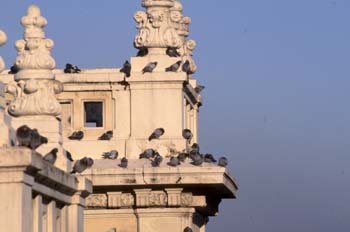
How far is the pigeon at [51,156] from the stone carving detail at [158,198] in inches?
1039

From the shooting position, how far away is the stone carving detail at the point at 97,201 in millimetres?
83188

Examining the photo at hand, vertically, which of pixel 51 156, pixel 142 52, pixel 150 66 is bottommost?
pixel 51 156

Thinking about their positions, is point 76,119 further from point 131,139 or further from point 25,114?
point 25,114

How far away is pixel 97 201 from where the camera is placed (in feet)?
274

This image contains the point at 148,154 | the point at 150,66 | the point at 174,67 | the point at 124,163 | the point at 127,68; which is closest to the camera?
the point at 124,163

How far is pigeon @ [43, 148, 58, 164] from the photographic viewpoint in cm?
5450

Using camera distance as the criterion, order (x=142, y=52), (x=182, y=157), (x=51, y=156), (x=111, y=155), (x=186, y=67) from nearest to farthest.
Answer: (x=51, y=156), (x=182, y=157), (x=111, y=155), (x=142, y=52), (x=186, y=67)

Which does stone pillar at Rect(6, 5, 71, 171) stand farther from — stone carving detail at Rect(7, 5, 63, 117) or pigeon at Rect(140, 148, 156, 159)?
pigeon at Rect(140, 148, 156, 159)

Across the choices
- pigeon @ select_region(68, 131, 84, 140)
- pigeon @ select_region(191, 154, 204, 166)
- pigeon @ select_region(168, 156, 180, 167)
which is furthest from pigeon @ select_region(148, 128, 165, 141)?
pigeon @ select_region(168, 156, 180, 167)

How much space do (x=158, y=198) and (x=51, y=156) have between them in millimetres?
28006

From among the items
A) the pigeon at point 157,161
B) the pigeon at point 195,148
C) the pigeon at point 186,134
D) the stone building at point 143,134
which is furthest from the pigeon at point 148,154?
the pigeon at point 186,134

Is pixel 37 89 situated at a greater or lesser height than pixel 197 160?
lesser

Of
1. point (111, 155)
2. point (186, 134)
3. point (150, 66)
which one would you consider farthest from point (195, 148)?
point (111, 155)

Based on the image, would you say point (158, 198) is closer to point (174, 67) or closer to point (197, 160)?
point (197, 160)
